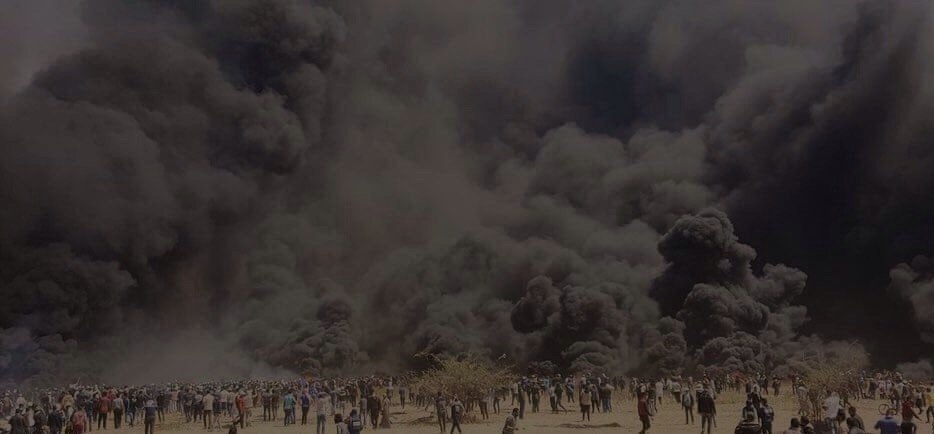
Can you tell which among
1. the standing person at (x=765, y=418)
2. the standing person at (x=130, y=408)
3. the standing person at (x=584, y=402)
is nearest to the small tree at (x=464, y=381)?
the standing person at (x=584, y=402)

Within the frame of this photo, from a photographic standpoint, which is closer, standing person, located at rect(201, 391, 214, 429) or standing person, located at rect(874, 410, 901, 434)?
standing person, located at rect(874, 410, 901, 434)

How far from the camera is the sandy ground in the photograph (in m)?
29.8

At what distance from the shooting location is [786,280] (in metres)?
66.8

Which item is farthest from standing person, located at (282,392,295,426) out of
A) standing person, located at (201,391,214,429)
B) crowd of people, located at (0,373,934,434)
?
standing person, located at (201,391,214,429)

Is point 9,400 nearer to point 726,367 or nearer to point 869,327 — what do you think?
point 726,367

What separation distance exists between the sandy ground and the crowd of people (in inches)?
18.2

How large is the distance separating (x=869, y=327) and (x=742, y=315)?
34.2 feet

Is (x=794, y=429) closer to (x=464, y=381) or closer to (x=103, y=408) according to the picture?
(x=464, y=381)

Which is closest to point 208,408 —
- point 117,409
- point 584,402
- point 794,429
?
point 117,409

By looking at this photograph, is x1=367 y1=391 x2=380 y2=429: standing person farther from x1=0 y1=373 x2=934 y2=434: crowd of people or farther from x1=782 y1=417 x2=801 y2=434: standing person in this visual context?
x1=782 y1=417 x2=801 y2=434: standing person

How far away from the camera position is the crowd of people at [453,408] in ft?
71.8

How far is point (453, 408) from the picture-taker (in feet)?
90.6

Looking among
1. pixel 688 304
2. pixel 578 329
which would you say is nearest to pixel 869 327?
pixel 688 304

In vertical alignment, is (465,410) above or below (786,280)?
below
